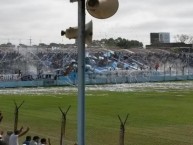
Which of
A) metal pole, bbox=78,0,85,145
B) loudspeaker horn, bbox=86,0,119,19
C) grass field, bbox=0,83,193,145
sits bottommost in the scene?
grass field, bbox=0,83,193,145

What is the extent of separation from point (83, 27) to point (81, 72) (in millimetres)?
412

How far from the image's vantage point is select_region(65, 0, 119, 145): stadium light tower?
13.2 feet

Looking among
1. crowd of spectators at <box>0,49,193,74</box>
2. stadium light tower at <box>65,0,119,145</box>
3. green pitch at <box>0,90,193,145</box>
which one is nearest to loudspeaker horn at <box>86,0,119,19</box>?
stadium light tower at <box>65,0,119,145</box>

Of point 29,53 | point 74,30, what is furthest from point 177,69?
point 74,30

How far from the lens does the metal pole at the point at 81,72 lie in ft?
13.5

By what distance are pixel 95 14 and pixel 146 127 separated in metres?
18.9

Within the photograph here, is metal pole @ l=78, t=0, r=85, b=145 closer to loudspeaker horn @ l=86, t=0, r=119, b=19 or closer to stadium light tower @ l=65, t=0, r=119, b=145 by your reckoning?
stadium light tower @ l=65, t=0, r=119, b=145

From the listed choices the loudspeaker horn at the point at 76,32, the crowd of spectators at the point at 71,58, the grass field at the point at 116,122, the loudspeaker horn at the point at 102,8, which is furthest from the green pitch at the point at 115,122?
the crowd of spectators at the point at 71,58

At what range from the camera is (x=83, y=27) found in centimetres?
422

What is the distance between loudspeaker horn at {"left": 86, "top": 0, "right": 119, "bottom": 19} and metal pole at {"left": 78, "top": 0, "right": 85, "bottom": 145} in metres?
0.16

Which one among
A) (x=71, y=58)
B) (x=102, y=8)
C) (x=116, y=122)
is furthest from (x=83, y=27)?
(x=71, y=58)

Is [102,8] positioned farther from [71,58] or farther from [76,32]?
[71,58]

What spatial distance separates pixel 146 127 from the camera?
22500mm

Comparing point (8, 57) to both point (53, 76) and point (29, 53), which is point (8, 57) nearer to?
point (29, 53)
